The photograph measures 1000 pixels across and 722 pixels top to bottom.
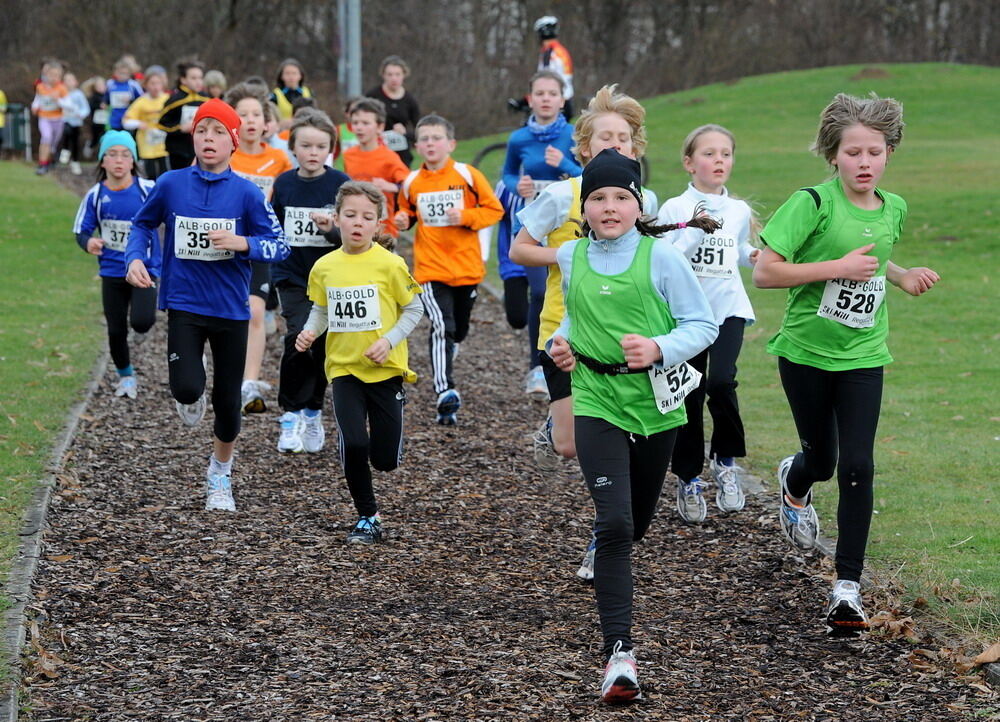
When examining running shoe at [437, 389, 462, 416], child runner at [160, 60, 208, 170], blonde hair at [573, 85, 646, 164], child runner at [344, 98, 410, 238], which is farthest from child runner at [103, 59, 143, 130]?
blonde hair at [573, 85, 646, 164]

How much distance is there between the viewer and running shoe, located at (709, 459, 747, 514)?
7.36 meters

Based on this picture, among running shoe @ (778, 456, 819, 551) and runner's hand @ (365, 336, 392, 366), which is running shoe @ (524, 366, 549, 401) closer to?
runner's hand @ (365, 336, 392, 366)

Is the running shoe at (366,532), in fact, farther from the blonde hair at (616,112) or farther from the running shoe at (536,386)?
the running shoe at (536,386)

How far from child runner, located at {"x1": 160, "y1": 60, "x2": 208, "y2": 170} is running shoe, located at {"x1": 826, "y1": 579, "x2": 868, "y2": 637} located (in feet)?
39.1

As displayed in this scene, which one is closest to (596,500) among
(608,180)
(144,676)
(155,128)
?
(608,180)

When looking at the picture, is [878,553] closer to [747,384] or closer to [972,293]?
[747,384]

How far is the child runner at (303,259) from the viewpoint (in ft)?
28.5

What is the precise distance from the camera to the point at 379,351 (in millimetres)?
6750

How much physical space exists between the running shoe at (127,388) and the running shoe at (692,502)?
4813 mm

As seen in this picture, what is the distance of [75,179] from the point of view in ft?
95.2

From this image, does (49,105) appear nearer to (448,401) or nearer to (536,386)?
(536,386)

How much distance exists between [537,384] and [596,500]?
5.63 m

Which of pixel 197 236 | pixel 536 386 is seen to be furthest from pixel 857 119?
pixel 536 386

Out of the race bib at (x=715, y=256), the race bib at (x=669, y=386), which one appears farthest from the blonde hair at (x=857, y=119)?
the race bib at (x=715, y=256)
